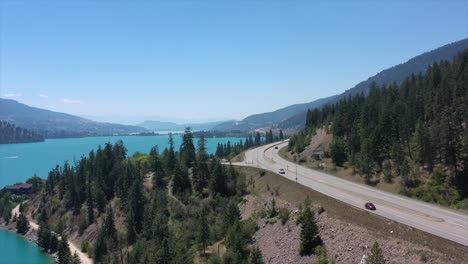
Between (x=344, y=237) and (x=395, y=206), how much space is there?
1157 centimetres

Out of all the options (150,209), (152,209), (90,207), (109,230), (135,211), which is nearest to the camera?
(150,209)

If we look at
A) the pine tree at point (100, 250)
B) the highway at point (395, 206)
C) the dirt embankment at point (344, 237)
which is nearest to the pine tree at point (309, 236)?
the dirt embankment at point (344, 237)

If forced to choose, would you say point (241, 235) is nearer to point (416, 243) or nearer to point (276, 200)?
point (276, 200)

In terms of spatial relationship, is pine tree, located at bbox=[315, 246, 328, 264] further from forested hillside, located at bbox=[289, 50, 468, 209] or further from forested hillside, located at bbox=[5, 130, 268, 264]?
forested hillside, located at bbox=[289, 50, 468, 209]

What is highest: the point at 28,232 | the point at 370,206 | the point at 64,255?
the point at 370,206

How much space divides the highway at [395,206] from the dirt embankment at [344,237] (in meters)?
2.29

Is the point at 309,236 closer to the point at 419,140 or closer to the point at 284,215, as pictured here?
the point at 284,215

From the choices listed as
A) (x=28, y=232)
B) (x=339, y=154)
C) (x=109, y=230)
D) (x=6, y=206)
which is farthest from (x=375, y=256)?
(x=6, y=206)

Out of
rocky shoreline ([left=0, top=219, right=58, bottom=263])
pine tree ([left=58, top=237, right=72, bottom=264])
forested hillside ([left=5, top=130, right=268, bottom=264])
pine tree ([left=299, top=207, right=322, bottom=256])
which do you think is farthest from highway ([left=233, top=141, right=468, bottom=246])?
rocky shoreline ([left=0, top=219, right=58, bottom=263])

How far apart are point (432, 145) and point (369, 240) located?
35085 millimetres

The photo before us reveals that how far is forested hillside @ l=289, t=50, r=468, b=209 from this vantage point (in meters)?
60.6

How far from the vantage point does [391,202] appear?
52.3 m

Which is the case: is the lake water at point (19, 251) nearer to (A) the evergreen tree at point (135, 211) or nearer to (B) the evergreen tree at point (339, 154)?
(A) the evergreen tree at point (135, 211)

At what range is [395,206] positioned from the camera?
163 ft
